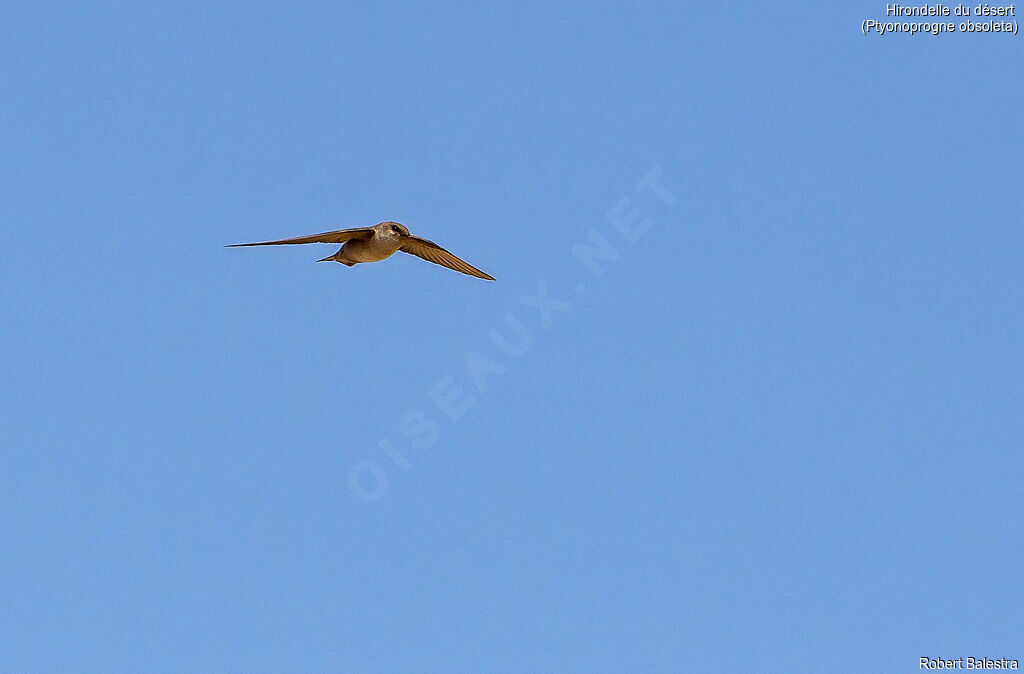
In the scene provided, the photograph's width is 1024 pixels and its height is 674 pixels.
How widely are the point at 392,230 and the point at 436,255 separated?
202 centimetres

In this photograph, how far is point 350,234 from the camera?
67.5 feet

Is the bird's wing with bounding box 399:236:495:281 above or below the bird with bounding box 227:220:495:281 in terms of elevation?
above

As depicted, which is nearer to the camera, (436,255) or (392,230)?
(392,230)

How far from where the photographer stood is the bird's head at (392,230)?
68.1 feet

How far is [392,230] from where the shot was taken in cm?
2086

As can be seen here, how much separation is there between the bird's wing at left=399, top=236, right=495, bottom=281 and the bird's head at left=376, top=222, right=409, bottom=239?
480mm

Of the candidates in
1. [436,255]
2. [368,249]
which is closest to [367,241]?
[368,249]

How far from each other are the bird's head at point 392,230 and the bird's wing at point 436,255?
0.48 meters

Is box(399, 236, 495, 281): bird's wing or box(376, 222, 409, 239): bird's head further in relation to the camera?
box(399, 236, 495, 281): bird's wing

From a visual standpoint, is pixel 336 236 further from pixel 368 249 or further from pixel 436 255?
pixel 436 255

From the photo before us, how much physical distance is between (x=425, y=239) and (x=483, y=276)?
207 cm

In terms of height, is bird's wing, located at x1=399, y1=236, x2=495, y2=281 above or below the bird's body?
above

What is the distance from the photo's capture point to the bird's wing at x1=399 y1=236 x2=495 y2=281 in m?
22.2

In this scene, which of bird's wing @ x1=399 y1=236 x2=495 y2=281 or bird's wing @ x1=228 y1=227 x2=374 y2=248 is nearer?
bird's wing @ x1=228 y1=227 x2=374 y2=248
